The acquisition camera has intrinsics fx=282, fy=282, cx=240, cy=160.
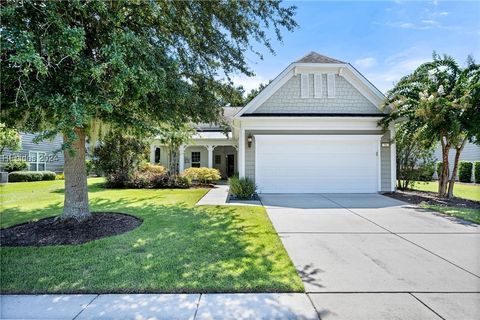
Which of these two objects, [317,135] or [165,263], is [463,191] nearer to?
Result: [317,135]

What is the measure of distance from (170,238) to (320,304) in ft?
10.9

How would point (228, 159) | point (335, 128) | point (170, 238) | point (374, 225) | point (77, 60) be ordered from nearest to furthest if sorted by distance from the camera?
point (77, 60) → point (170, 238) → point (374, 225) → point (335, 128) → point (228, 159)

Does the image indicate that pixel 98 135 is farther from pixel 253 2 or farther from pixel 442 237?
pixel 442 237

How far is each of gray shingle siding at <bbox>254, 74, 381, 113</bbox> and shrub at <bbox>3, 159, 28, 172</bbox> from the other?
17375mm

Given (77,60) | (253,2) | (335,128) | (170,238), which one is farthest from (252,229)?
(335,128)

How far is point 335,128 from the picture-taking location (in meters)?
12.2

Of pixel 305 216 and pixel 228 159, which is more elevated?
pixel 228 159

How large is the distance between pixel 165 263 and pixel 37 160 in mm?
23070

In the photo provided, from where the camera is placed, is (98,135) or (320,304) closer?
(320,304)

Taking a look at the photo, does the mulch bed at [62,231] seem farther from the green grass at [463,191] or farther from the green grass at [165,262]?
the green grass at [463,191]

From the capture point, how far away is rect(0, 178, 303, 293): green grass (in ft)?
11.7

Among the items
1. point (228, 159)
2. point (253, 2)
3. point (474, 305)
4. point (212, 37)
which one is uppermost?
point (253, 2)

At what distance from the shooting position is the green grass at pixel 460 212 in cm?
726

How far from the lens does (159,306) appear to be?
313cm
